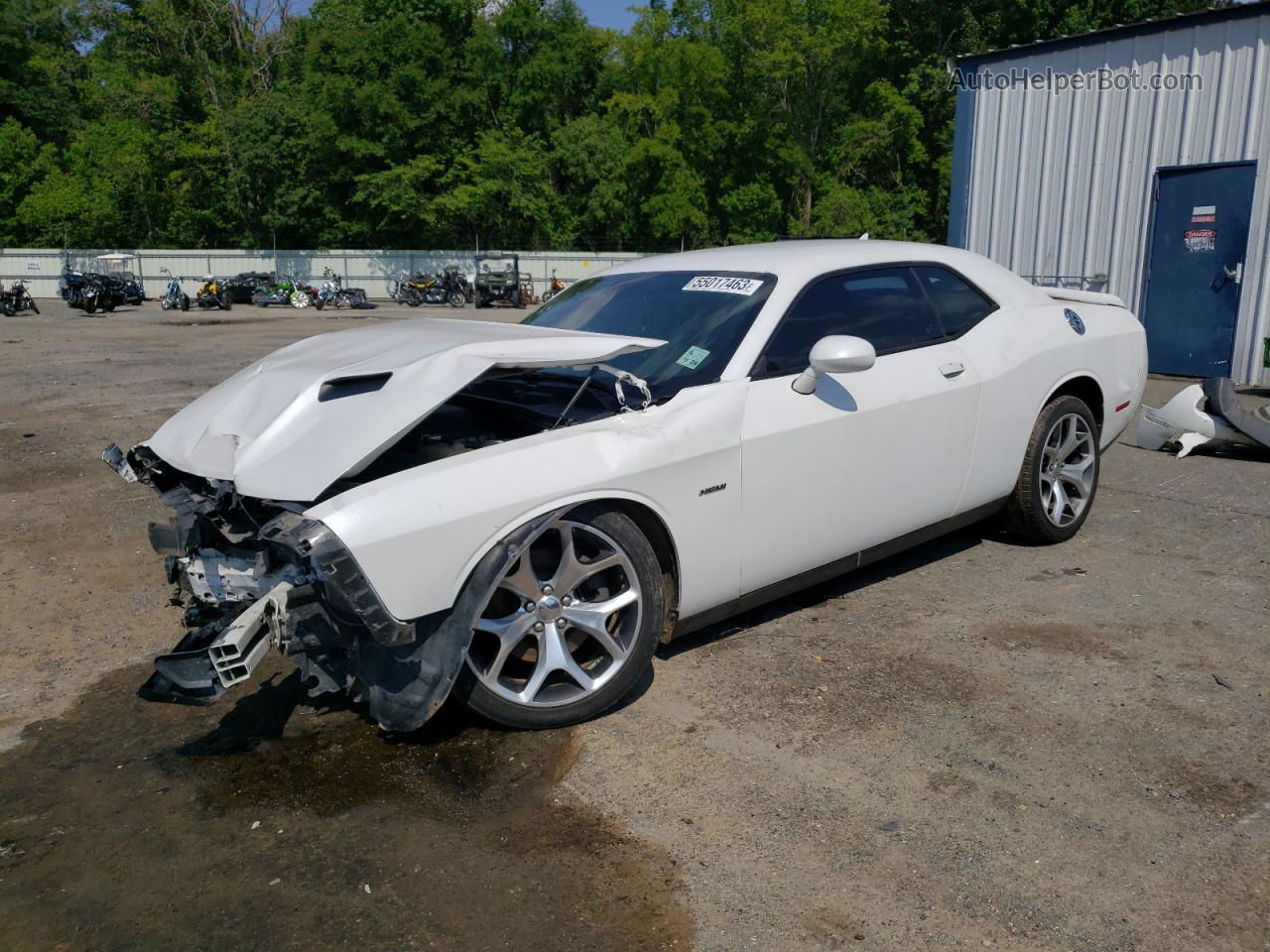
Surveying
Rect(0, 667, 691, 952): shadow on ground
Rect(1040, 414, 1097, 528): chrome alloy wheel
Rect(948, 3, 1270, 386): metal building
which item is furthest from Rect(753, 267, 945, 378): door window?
Rect(948, 3, 1270, 386): metal building

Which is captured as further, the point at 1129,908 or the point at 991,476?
the point at 991,476

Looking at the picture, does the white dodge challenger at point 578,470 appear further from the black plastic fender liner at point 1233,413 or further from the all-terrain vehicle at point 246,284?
the all-terrain vehicle at point 246,284

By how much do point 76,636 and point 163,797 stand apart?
5.65ft

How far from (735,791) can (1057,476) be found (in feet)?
10.0

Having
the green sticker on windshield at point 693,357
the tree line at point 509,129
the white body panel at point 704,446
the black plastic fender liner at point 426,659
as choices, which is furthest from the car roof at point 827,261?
the tree line at point 509,129

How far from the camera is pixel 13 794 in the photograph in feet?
10.7

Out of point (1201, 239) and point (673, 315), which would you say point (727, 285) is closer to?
point (673, 315)

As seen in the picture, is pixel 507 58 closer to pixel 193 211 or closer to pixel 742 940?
pixel 193 211

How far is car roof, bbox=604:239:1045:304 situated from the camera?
4.53 metres

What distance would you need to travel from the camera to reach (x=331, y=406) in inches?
140

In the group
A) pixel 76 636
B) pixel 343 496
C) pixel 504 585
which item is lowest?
pixel 76 636

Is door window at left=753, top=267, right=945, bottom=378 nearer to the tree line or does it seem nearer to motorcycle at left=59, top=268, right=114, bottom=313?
motorcycle at left=59, top=268, right=114, bottom=313

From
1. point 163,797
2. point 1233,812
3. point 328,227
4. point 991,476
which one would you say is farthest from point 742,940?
point 328,227

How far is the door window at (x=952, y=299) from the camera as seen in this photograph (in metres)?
4.90
